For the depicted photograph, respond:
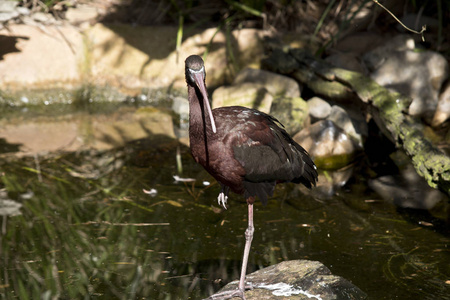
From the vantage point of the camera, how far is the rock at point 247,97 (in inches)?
283

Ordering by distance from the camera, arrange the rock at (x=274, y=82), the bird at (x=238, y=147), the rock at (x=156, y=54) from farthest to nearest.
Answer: the rock at (x=156, y=54) < the rock at (x=274, y=82) < the bird at (x=238, y=147)

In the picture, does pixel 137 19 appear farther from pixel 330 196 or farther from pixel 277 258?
pixel 277 258

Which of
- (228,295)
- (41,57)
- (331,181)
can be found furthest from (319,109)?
(41,57)

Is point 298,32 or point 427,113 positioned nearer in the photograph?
point 427,113

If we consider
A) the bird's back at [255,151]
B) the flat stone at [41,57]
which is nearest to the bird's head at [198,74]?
the bird's back at [255,151]

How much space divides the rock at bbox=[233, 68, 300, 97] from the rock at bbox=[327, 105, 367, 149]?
2.30ft

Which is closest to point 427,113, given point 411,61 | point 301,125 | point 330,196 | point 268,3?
point 411,61

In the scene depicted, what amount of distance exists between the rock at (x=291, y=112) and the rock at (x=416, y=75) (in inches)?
53.9

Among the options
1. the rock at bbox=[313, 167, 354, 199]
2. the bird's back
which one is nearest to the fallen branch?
the rock at bbox=[313, 167, 354, 199]

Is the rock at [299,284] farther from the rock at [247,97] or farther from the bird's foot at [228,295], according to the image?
the rock at [247,97]

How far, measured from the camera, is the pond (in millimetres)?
4121

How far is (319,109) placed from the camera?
23.2ft

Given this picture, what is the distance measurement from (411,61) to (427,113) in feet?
2.63

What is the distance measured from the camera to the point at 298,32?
9070mm
